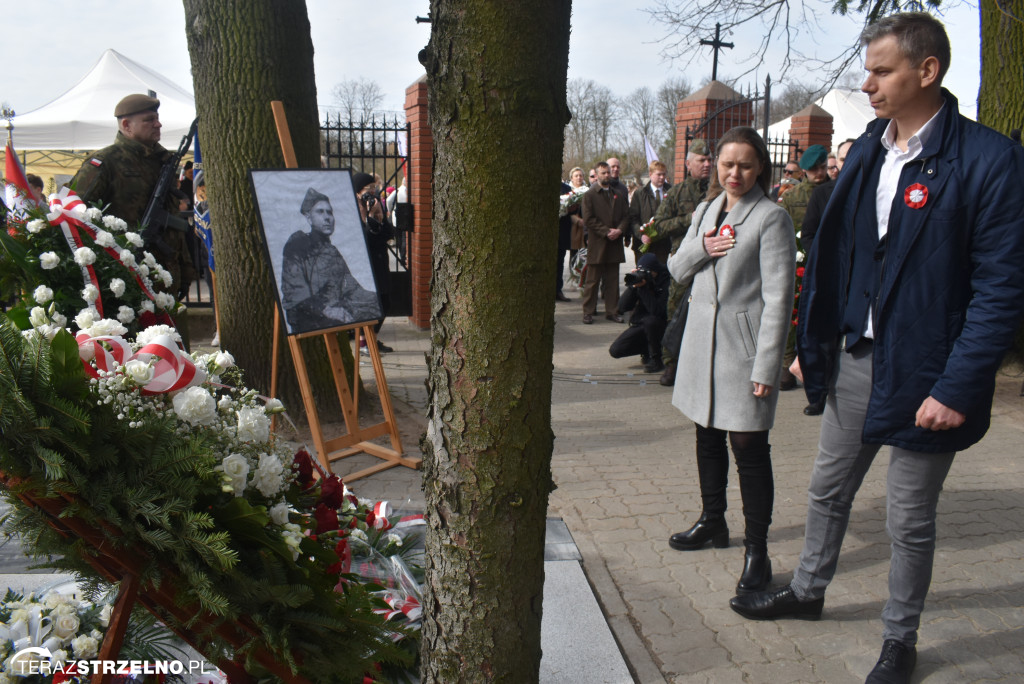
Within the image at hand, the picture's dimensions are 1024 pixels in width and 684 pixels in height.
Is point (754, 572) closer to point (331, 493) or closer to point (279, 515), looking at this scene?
point (331, 493)

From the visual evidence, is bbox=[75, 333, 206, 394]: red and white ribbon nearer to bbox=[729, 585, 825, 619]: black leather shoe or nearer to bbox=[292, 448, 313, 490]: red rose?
bbox=[292, 448, 313, 490]: red rose

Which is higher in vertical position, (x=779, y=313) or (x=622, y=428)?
(x=779, y=313)

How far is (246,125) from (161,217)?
1.09 meters

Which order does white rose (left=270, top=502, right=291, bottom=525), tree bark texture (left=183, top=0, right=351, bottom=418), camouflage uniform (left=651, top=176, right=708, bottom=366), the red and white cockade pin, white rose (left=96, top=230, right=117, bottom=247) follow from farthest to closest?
camouflage uniform (left=651, top=176, right=708, bottom=366) < tree bark texture (left=183, top=0, right=351, bottom=418) < white rose (left=96, top=230, right=117, bottom=247) < the red and white cockade pin < white rose (left=270, top=502, right=291, bottom=525)

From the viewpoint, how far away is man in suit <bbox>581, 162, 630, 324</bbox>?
1056 cm

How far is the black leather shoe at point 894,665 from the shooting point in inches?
110

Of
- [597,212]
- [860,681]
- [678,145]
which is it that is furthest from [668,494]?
[678,145]

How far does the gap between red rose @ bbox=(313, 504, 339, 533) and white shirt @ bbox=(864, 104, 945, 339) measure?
1.90m

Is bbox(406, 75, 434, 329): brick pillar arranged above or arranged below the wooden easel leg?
above

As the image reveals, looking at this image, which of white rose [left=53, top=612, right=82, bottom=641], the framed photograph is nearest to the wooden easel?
the framed photograph

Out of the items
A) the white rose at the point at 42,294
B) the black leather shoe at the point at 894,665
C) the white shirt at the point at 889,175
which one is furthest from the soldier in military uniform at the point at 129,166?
the black leather shoe at the point at 894,665

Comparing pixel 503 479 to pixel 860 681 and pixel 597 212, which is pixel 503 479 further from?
pixel 597 212

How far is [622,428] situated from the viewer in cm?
613

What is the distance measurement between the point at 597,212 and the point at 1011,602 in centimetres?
781
